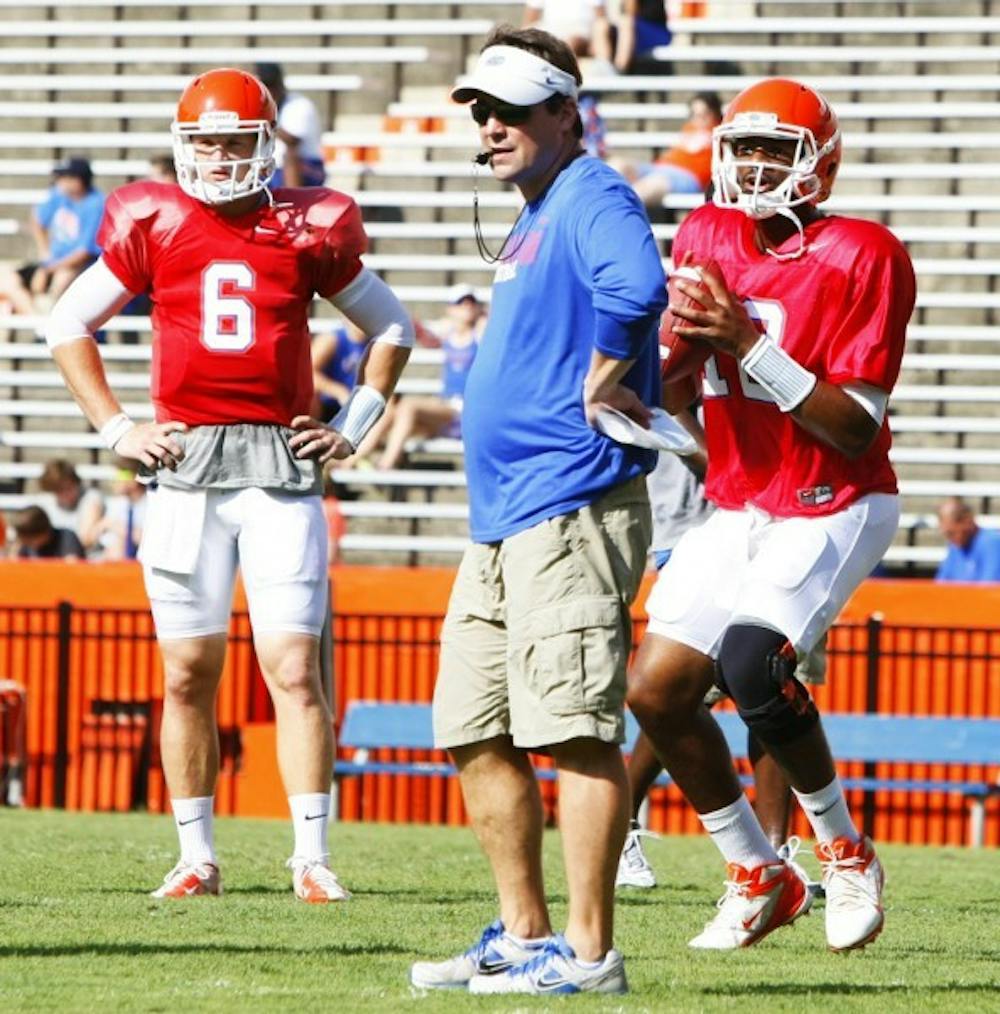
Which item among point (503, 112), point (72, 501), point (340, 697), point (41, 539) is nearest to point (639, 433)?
point (503, 112)

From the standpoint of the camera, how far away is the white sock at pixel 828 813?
602cm

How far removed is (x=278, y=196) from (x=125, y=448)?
852 mm

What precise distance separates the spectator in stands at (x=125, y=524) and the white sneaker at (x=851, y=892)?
28.5ft

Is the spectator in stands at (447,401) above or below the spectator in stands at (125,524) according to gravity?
above

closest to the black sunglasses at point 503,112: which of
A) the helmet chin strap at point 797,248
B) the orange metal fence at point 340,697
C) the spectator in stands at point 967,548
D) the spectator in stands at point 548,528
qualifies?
the spectator in stands at point 548,528

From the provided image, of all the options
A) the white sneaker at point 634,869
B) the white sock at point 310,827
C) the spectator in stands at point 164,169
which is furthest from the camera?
the spectator in stands at point 164,169

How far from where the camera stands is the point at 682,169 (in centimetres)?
1627

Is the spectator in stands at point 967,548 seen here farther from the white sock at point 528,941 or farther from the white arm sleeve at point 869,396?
the white sock at point 528,941

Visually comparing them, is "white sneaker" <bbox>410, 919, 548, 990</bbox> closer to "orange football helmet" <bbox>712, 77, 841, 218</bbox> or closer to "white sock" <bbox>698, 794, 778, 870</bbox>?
"white sock" <bbox>698, 794, 778, 870</bbox>

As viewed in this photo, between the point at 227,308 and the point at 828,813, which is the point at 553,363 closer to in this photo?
the point at 828,813

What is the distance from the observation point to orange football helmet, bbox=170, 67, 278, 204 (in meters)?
6.96

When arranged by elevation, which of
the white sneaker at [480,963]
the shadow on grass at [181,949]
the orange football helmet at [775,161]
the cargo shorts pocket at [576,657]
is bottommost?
the shadow on grass at [181,949]

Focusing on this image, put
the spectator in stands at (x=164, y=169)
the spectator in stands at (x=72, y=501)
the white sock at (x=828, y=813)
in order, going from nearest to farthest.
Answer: the white sock at (x=828, y=813) < the spectator in stands at (x=72, y=501) < the spectator in stands at (x=164, y=169)

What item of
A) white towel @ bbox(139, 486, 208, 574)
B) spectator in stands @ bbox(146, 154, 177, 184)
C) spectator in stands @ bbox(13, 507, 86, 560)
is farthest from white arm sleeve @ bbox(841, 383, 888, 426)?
spectator in stands @ bbox(146, 154, 177, 184)
